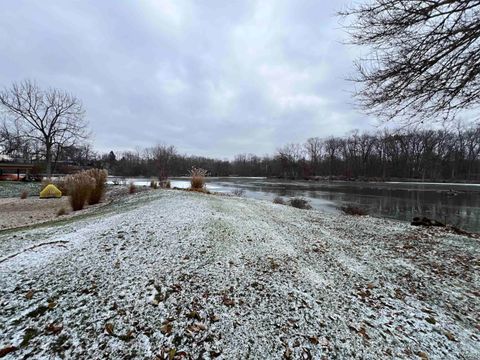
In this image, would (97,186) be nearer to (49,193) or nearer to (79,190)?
(79,190)

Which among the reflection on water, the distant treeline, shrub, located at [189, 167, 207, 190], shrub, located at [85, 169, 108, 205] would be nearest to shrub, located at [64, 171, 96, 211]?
shrub, located at [85, 169, 108, 205]

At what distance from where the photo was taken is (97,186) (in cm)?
1079

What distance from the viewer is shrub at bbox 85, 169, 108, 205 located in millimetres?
10568

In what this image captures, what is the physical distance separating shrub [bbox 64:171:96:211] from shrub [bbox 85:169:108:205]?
18.3 inches

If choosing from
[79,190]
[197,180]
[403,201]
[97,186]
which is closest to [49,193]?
[97,186]

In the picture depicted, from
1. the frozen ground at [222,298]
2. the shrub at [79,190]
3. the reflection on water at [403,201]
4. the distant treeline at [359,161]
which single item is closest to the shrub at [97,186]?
the shrub at [79,190]

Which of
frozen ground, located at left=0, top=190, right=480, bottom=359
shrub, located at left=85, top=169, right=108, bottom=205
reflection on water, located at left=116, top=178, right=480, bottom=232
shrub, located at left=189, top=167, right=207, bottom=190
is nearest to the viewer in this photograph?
frozen ground, located at left=0, top=190, right=480, bottom=359

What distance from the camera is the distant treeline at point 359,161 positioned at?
51219 millimetres

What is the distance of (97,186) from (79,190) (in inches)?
51.7

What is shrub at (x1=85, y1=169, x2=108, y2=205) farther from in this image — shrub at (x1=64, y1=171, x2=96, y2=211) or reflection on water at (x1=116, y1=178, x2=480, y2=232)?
reflection on water at (x1=116, y1=178, x2=480, y2=232)

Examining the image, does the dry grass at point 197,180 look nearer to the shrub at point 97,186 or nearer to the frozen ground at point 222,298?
the shrub at point 97,186

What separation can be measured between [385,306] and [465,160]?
233 ft

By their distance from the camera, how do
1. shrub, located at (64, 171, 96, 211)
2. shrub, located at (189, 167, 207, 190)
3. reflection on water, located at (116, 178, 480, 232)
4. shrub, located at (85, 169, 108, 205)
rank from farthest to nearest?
1. shrub, located at (189, 167, 207, 190)
2. reflection on water, located at (116, 178, 480, 232)
3. shrub, located at (85, 169, 108, 205)
4. shrub, located at (64, 171, 96, 211)

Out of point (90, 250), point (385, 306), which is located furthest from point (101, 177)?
point (385, 306)
